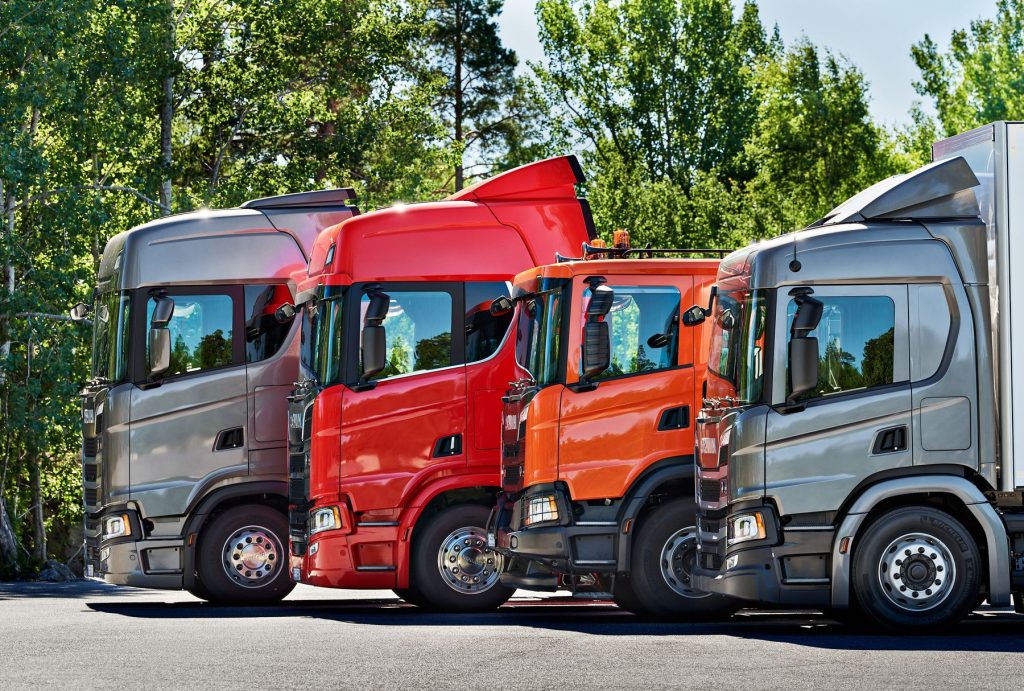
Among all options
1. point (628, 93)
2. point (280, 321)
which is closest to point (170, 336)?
point (280, 321)

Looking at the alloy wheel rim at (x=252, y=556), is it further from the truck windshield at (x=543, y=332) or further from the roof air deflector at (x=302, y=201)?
the truck windshield at (x=543, y=332)

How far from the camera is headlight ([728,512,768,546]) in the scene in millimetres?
12445

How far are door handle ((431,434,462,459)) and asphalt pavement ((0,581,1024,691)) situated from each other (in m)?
1.47

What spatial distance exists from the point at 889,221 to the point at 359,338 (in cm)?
502

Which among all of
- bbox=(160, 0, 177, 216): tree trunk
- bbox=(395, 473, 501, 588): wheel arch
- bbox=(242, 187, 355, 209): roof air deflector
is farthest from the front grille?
bbox=(160, 0, 177, 216): tree trunk

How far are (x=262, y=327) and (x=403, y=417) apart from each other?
2213 mm

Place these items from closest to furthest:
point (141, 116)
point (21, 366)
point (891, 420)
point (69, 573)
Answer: point (891, 420) < point (69, 573) < point (21, 366) < point (141, 116)

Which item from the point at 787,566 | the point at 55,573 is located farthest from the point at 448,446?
the point at 55,573

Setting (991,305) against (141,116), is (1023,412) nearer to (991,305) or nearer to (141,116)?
(991,305)

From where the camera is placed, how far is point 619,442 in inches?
551

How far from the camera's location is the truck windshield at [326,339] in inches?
607

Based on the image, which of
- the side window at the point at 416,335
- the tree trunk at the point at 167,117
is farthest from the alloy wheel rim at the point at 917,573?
the tree trunk at the point at 167,117

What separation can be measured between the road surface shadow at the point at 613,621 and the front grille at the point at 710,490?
1023mm

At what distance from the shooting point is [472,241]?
51.8 feet
